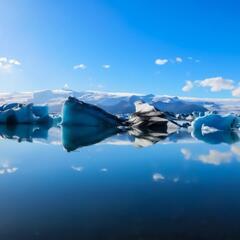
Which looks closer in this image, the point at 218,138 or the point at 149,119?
the point at 218,138

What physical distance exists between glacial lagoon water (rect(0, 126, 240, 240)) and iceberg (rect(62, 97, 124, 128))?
17457mm

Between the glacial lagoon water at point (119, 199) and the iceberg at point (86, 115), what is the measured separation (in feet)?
57.3

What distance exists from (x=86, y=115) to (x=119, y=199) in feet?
74.8

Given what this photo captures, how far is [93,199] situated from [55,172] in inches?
103

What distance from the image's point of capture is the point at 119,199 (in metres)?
5.45

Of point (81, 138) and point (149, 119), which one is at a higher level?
point (149, 119)

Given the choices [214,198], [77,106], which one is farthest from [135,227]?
[77,106]

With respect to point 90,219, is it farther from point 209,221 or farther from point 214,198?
point 214,198

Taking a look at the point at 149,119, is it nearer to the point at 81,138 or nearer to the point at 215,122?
the point at 215,122

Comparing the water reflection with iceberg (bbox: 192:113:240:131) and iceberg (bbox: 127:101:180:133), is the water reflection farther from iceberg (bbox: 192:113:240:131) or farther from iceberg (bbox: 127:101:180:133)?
iceberg (bbox: 127:101:180:133)

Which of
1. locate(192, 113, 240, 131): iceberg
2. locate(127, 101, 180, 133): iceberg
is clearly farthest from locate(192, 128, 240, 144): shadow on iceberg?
locate(127, 101, 180, 133): iceberg

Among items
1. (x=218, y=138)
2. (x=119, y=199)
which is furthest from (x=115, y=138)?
(x=119, y=199)

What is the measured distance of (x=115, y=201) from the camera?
5.32m

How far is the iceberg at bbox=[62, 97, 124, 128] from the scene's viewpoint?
2731 cm
